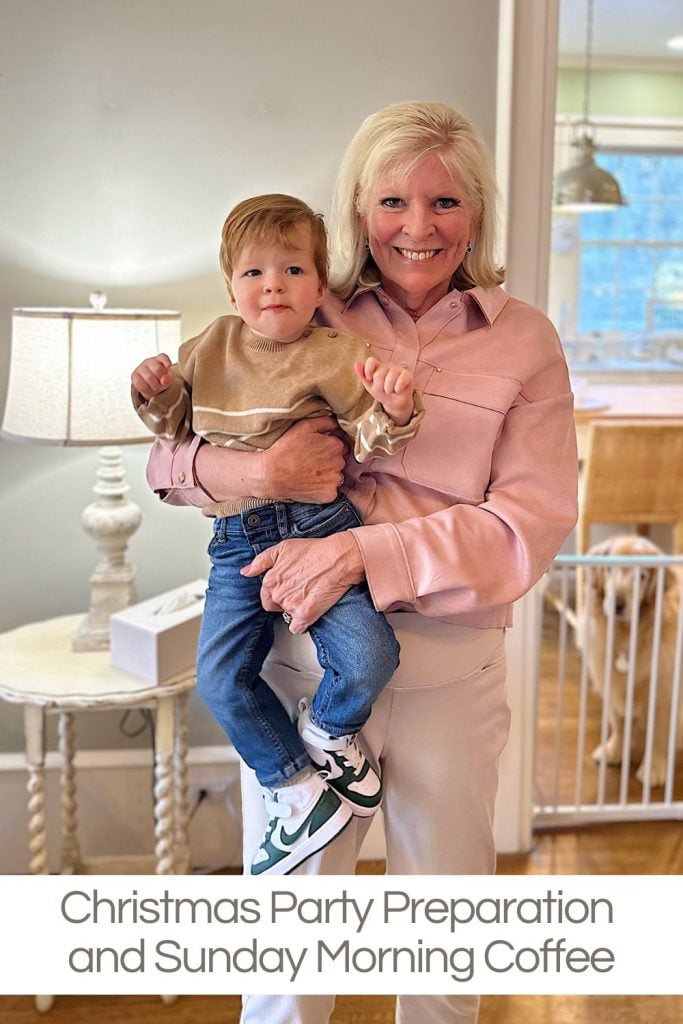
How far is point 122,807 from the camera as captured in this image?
2.20 m

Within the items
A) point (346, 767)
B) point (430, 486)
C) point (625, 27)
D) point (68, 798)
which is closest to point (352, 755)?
point (346, 767)

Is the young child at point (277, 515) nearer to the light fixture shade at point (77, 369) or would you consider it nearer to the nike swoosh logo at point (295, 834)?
the nike swoosh logo at point (295, 834)

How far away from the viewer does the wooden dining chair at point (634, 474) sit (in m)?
3.35

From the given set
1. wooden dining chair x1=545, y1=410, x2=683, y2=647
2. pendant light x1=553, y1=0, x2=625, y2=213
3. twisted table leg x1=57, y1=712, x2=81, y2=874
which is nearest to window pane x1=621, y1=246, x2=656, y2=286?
pendant light x1=553, y1=0, x2=625, y2=213

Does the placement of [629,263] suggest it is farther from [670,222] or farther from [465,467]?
[465,467]

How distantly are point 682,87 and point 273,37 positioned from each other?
4.04 metres

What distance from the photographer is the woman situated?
1.13 m

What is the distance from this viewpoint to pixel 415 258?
1.16 m

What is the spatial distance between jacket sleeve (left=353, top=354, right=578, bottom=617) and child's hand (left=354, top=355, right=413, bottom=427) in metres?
0.17

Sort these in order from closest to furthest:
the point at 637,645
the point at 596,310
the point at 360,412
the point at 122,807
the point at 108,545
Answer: the point at 360,412, the point at 108,545, the point at 122,807, the point at 637,645, the point at 596,310

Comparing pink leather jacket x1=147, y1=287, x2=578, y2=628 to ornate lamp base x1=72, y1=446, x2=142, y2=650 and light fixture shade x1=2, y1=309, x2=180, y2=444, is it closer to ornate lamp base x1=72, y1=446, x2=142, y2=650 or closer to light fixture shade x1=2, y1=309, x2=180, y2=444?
light fixture shade x1=2, y1=309, x2=180, y2=444

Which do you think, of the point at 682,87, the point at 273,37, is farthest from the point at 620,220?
the point at 273,37

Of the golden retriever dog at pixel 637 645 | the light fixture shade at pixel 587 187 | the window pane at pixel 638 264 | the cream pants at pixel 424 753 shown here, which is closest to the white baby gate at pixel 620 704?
the golden retriever dog at pixel 637 645

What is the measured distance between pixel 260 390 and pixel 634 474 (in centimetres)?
257
